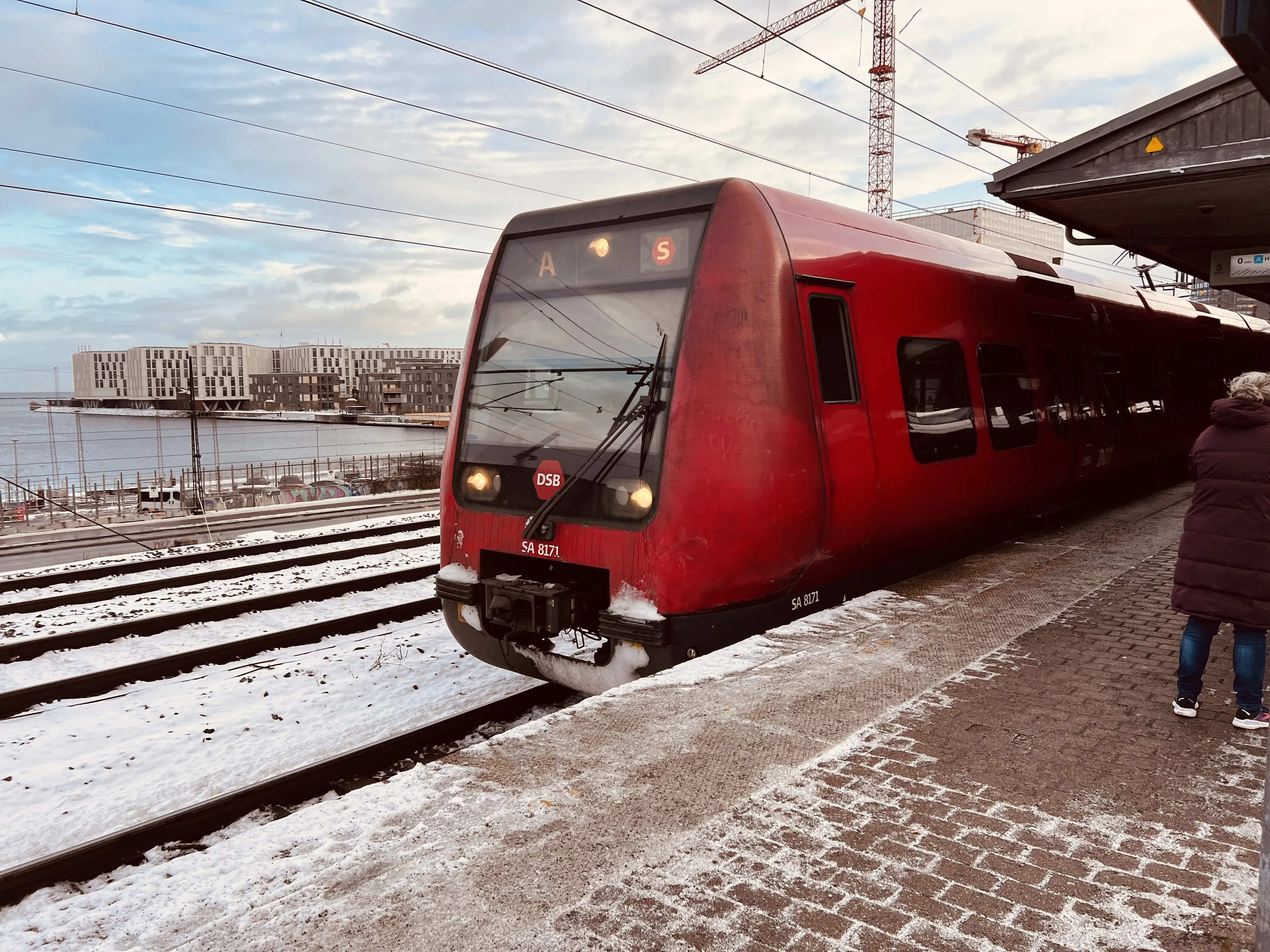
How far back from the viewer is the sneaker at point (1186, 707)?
3.97 m

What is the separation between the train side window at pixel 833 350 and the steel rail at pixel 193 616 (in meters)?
6.39

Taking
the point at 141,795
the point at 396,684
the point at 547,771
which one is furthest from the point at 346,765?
the point at 547,771

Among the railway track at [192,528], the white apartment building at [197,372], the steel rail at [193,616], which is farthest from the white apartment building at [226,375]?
the steel rail at [193,616]

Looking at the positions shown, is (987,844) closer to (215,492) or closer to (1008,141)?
(215,492)

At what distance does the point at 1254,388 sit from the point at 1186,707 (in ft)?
4.88

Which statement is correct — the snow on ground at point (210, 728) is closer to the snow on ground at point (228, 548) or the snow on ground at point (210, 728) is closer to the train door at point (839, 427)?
the train door at point (839, 427)

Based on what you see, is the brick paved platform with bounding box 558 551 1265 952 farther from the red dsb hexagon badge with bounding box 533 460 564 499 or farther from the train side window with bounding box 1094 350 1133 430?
the train side window with bounding box 1094 350 1133 430

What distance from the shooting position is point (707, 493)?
479 centimetres

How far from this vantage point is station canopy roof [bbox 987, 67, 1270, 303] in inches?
267

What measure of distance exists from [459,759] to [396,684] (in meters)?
3.52

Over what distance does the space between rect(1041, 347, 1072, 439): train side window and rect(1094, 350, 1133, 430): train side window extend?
107 centimetres

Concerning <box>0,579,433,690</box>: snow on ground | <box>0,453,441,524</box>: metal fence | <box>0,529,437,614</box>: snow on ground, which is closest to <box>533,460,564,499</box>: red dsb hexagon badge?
<box>0,579,433,690</box>: snow on ground

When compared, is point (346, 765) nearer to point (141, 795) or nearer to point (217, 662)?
point (141, 795)

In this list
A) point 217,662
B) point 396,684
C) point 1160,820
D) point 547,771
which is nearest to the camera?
point 1160,820
